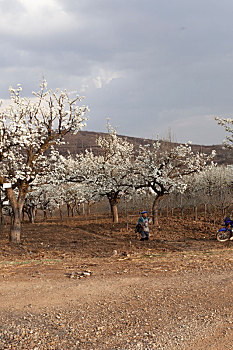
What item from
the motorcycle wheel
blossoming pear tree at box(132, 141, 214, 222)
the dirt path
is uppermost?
blossoming pear tree at box(132, 141, 214, 222)

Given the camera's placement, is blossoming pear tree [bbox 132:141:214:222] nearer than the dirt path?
No

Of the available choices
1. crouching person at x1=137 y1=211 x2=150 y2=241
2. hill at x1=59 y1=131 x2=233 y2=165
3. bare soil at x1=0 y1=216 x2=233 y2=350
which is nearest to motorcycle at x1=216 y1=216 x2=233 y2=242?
crouching person at x1=137 y1=211 x2=150 y2=241

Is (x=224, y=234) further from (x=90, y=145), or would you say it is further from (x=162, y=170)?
(x=90, y=145)

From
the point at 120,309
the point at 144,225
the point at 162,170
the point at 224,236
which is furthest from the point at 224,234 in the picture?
the point at 120,309

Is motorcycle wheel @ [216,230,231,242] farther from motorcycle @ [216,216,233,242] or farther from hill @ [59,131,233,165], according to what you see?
hill @ [59,131,233,165]

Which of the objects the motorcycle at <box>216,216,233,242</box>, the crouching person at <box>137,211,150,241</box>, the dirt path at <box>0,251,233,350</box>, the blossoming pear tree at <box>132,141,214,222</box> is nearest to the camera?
the dirt path at <box>0,251,233,350</box>

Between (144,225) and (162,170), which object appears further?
(162,170)

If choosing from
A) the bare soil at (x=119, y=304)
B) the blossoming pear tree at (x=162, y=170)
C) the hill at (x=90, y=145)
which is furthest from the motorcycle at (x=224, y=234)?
the hill at (x=90, y=145)

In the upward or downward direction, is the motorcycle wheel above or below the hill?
below

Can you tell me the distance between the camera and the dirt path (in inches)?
195

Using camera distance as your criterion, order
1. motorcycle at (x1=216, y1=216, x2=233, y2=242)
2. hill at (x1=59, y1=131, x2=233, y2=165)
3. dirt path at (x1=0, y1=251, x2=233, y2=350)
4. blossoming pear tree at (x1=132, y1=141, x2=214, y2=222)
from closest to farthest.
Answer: dirt path at (x1=0, y1=251, x2=233, y2=350) → motorcycle at (x1=216, y1=216, x2=233, y2=242) → blossoming pear tree at (x1=132, y1=141, x2=214, y2=222) → hill at (x1=59, y1=131, x2=233, y2=165)

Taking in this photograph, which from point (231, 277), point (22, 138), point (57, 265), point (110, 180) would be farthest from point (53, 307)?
point (110, 180)

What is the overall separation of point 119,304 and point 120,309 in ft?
0.91

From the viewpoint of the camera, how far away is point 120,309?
621 centimetres
